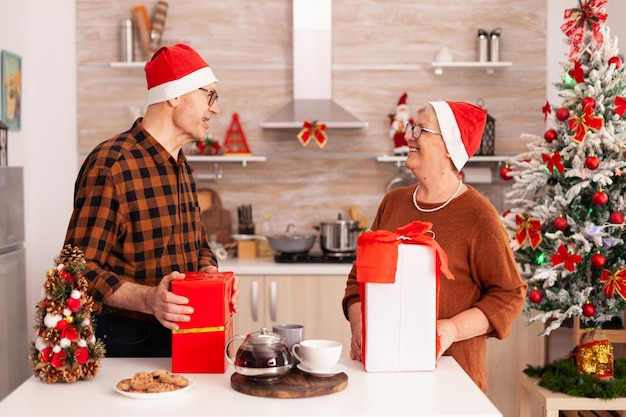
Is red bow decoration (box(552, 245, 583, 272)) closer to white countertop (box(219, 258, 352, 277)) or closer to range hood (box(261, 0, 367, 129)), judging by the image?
white countertop (box(219, 258, 352, 277))

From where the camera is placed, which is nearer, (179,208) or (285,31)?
(179,208)

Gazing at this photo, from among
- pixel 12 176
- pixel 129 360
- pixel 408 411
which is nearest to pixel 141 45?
pixel 12 176

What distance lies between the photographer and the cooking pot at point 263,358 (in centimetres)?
186

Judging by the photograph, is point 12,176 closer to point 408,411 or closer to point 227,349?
point 227,349

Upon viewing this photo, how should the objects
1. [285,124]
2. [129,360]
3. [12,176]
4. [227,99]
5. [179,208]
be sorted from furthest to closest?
[227,99], [285,124], [12,176], [179,208], [129,360]

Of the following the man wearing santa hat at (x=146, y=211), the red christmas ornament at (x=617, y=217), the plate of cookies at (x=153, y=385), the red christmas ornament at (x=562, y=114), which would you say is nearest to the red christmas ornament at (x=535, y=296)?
the red christmas ornament at (x=617, y=217)

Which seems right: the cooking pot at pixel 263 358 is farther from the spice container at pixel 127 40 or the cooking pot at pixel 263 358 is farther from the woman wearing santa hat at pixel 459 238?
the spice container at pixel 127 40

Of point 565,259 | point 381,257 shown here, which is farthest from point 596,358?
point 381,257

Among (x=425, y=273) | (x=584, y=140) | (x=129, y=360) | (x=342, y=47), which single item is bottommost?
(x=129, y=360)

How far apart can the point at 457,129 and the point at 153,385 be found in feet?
3.70

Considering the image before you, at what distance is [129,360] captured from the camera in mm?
2182

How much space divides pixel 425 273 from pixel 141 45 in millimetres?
3362

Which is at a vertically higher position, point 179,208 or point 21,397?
point 179,208

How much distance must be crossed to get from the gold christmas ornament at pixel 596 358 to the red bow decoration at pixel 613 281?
234 millimetres
